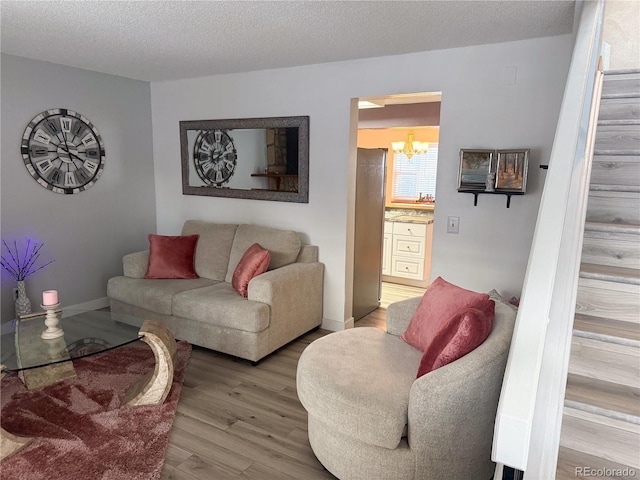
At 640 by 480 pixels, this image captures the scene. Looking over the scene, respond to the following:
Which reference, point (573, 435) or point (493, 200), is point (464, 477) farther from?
point (493, 200)

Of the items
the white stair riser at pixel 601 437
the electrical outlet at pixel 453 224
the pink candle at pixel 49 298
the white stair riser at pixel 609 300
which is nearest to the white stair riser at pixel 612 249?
the white stair riser at pixel 609 300

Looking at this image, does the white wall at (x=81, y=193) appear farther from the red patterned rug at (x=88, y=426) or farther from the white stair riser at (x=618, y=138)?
the white stair riser at (x=618, y=138)

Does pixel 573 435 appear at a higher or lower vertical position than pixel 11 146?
lower

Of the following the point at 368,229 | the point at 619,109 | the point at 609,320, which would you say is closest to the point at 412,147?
the point at 368,229

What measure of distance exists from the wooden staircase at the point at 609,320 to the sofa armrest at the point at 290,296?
213 centimetres

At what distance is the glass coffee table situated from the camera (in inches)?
98.6

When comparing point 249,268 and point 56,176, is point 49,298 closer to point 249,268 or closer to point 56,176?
point 249,268

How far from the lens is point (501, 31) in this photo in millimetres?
2854

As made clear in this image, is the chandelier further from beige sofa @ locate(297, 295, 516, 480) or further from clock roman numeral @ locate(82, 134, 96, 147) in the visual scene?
beige sofa @ locate(297, 295, 516, 480)

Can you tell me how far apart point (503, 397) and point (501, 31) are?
2.66 meters

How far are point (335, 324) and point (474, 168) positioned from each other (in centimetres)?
189

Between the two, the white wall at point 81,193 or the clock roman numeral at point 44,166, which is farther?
the clock roman numeral at point 44,166

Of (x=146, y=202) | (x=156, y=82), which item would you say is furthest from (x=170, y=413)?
(x=156, y=82)

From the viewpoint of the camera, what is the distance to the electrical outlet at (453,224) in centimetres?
340
